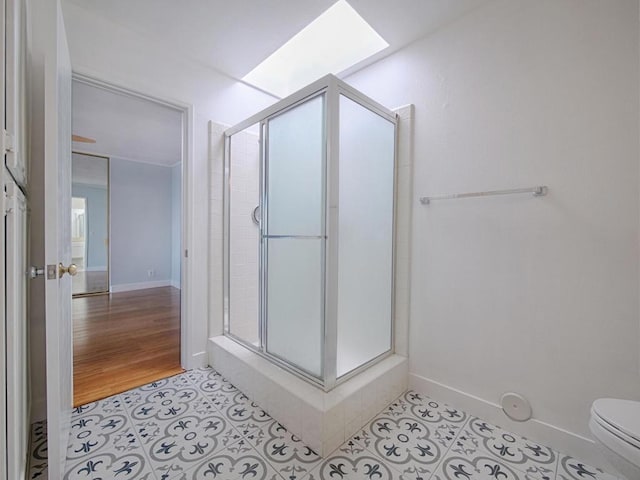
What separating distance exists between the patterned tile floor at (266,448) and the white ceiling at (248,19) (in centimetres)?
247

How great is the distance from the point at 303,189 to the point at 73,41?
1.67 meters

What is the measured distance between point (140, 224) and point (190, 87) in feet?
13.6

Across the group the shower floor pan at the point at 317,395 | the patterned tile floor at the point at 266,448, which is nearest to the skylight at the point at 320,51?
the shower floor pan at the point at 317,395

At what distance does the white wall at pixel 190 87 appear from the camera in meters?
1.82

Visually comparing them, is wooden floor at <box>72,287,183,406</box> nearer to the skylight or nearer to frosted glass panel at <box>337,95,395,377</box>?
frosted glass panel at <box>337,95,395,377</box>

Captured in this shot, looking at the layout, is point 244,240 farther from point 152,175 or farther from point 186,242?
point 152,175

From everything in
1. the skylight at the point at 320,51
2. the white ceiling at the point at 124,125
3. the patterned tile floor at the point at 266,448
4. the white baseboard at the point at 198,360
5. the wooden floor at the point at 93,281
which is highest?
the skylight at the point at 320,51

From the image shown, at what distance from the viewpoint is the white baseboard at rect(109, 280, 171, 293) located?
5199 mm

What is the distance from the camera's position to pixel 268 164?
202 cm

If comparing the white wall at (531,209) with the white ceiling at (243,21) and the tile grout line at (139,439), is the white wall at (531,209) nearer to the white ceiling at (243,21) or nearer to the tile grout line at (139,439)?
the white ceiling at (243,21)

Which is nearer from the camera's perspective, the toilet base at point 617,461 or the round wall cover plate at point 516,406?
the toilet base at point 617,461

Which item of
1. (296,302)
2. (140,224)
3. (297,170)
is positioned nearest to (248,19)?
(297,170)

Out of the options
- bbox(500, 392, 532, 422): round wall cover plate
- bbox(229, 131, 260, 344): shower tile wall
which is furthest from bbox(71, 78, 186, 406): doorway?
bbox(500, 392, 532, 422): round wall cover plate

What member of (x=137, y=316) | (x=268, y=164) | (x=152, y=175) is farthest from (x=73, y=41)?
(x=152, y=175)
